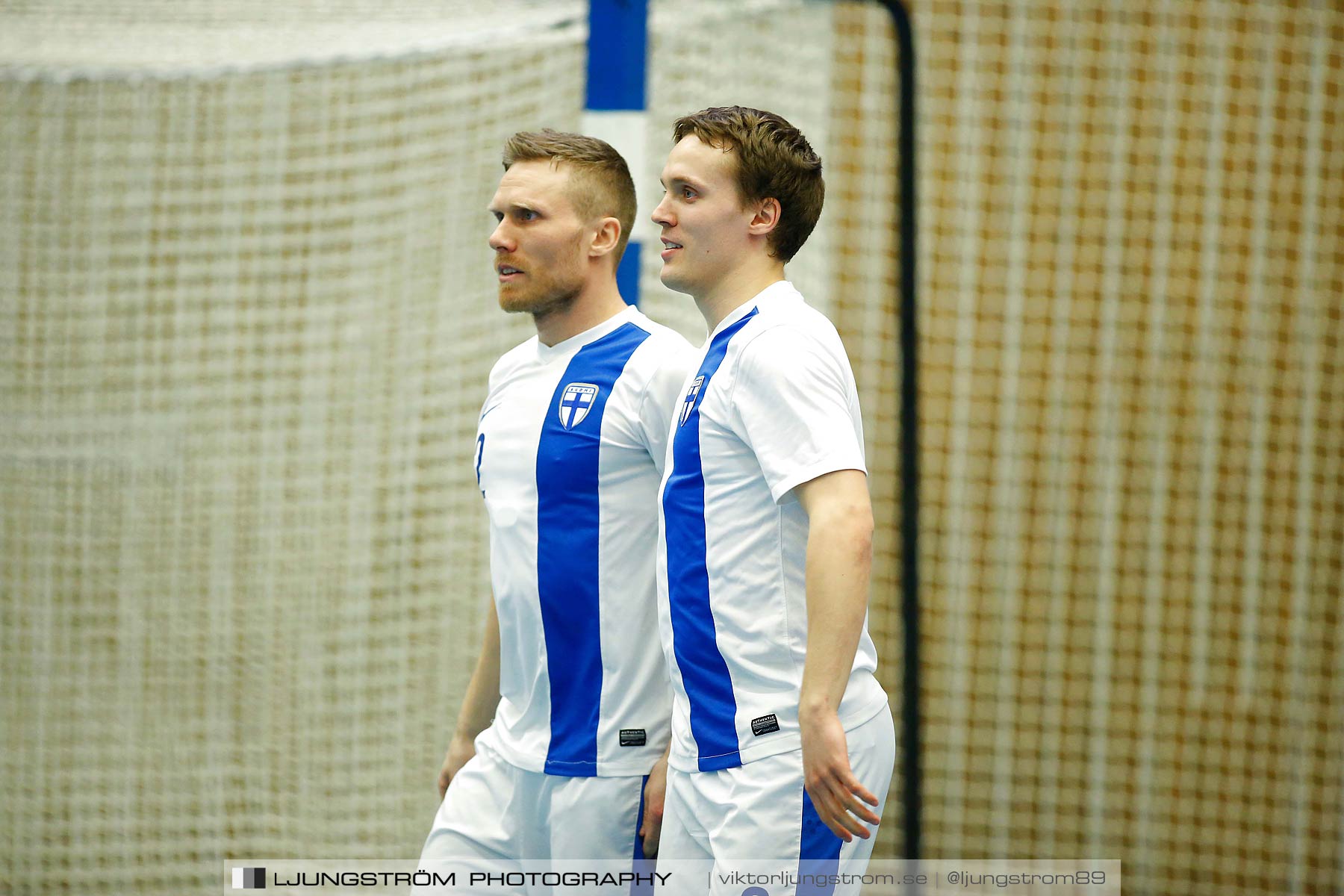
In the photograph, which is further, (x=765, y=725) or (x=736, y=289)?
(x=736, y=289)

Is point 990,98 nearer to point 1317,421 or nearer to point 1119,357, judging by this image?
point 1119,357

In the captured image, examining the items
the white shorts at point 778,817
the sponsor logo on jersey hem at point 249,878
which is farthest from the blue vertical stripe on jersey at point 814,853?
the sponsor logo on jersey hem at point 249,878

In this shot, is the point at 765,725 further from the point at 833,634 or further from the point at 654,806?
the point at 654,806

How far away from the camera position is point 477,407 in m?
3.88

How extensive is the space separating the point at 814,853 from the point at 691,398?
73cm

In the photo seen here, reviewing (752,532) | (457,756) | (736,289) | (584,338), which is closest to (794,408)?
(752,532)

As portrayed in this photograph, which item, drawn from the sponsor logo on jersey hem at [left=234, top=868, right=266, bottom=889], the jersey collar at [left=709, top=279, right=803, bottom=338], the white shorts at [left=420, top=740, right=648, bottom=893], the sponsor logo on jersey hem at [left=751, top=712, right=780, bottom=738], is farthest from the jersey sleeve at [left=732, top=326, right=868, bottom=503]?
the sponsor logo on jersey hem at [left=234, top=868, right=266, bottom=889]

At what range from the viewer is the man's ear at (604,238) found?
93.0 inches

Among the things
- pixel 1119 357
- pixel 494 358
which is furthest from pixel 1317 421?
pixel 494 358

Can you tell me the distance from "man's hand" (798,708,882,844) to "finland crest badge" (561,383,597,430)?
81cm

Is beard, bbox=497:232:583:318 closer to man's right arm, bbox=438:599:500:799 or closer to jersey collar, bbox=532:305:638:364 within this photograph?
jersey collar, bbox=532:305:638:364

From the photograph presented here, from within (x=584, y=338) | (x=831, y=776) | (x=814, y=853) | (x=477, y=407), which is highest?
(x=584, y=338)

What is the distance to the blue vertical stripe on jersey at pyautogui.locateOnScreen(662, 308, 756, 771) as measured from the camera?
182 centimetres

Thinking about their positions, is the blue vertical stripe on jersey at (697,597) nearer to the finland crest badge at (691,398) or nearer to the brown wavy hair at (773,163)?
the finland crest badge at (691,398)
